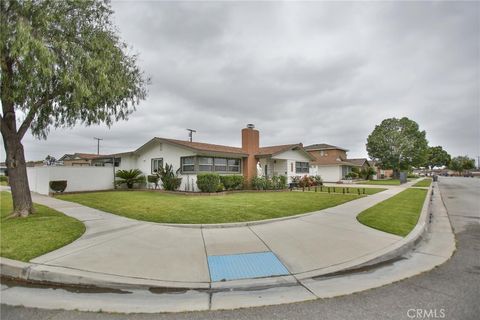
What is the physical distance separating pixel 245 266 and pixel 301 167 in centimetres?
2366

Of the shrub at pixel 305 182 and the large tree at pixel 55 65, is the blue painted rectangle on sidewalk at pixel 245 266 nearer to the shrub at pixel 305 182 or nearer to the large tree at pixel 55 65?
the large tree at pixel 55 65

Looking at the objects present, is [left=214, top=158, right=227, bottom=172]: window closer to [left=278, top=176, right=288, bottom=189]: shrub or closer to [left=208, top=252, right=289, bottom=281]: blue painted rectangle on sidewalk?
[left=278, top=176, right=288, bottom=189]: shrub

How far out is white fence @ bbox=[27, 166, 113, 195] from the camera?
727 inches

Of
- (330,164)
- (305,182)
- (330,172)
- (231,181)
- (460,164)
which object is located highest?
(460,164)

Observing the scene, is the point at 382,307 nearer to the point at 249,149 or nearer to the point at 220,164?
the point at 220,164

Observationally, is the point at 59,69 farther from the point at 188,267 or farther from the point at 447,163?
the point at 447,163

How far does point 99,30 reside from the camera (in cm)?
889

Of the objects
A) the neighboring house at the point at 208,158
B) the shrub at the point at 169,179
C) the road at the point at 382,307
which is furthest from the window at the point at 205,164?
the road at the point at 382,307

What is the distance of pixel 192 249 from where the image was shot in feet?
19.2

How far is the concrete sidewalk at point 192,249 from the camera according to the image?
14.6 ft

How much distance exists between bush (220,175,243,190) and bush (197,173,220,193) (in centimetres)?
116

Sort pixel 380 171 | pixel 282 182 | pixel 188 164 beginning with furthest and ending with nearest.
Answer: pixel 380 171 < pixel 282 182 < pixel 188 164

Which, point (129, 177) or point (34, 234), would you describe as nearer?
point (34, 234)

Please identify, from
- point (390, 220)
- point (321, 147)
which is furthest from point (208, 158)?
point (321, 147)
